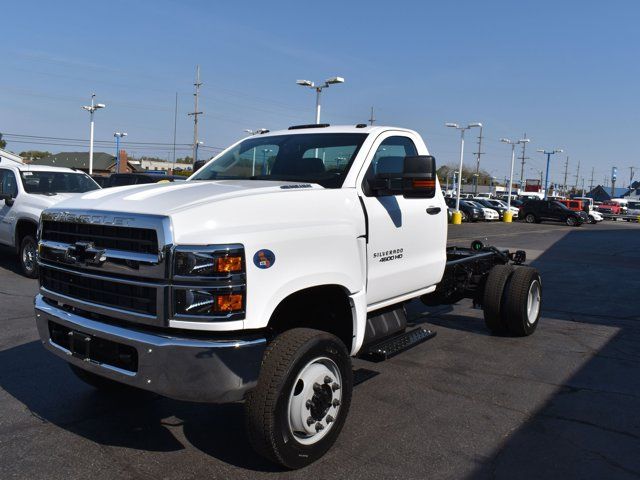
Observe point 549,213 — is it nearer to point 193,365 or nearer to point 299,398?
point 299,398

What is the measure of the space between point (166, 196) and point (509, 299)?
4.43m

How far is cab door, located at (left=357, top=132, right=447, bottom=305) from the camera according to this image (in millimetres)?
4148

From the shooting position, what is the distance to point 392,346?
4398mm

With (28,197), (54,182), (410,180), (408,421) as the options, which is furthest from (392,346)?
(54,182)

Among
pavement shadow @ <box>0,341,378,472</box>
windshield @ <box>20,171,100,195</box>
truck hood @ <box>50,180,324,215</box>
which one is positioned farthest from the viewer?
windshield @ <box>20,171,100,195</box>

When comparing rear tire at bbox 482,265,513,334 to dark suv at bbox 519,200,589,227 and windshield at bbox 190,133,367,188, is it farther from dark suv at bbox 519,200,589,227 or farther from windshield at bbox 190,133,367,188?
dark suv at bbox 519,200,589,227

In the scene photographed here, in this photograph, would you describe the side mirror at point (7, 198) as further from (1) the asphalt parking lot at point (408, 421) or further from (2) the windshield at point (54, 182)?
(1) the asphalt parking lot at point (408, 421)

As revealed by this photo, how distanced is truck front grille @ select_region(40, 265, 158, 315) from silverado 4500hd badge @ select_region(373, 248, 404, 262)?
68.5 inches

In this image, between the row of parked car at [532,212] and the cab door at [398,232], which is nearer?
the cab door at [398,232]

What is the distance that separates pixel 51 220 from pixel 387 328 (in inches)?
102

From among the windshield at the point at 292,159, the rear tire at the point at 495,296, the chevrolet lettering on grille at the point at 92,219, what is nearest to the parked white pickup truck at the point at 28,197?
the windshield at the point at 292,159

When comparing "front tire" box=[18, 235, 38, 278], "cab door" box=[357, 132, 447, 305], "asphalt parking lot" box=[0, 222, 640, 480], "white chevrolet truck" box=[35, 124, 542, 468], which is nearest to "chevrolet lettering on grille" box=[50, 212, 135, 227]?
"white chevrolet truck" box=[35, 124, 542, 468]

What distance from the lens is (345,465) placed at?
3.45 meters

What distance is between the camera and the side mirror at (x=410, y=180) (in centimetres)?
399
